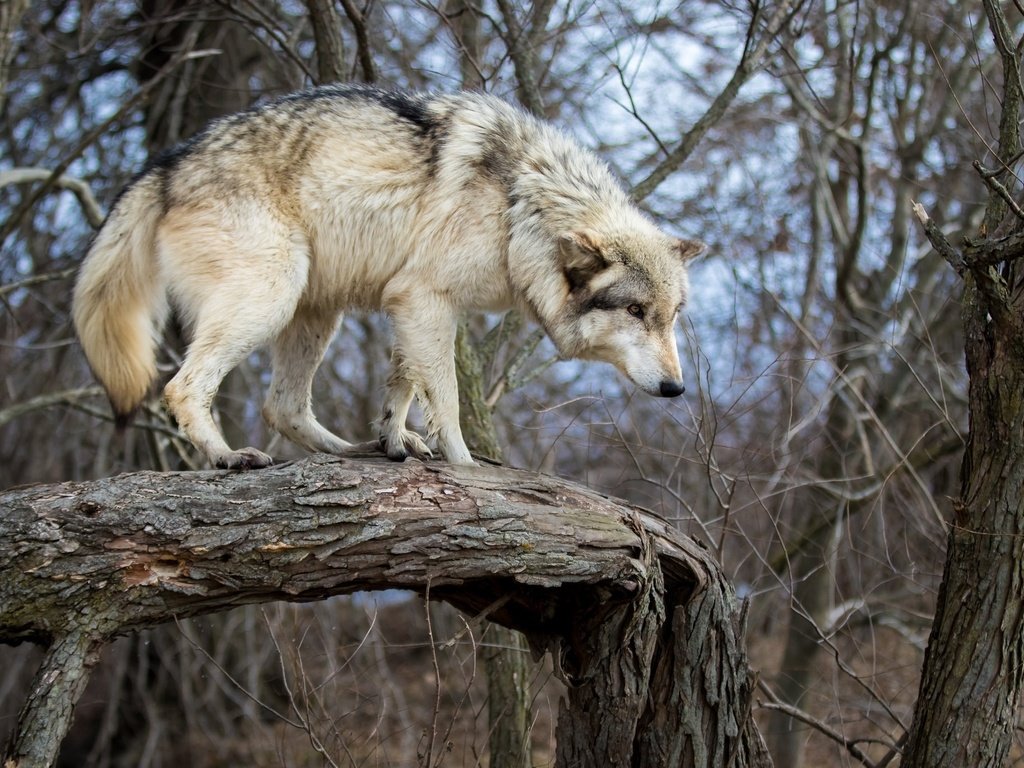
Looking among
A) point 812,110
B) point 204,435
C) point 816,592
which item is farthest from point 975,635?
point 812,110

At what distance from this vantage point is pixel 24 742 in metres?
3.06

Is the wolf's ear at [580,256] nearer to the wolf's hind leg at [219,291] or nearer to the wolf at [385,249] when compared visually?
the wolf at [385,249]

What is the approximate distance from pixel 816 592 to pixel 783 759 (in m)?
1.45

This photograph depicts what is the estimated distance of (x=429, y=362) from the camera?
16.3ft

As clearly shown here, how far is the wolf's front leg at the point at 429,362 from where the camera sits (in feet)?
16.2

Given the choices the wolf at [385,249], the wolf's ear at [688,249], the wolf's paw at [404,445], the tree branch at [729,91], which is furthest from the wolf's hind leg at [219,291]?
the tree branch at [729,91]

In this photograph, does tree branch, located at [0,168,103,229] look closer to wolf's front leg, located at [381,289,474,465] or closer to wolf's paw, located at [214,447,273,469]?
wolf's front leg, located at [381,289,474,465]

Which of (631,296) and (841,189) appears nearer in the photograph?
(631,296)

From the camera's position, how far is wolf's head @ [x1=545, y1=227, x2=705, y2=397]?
16.4ft

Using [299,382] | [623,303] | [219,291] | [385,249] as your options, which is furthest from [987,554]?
[219,291]

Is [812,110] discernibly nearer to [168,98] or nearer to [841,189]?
[841,189]

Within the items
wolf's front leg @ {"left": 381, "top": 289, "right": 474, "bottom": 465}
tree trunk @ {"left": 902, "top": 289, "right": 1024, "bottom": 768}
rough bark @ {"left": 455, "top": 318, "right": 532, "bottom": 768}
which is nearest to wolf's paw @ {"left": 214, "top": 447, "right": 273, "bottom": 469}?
wolf's front leg @ {"left": 381, "top": 289, "right": 474, "bottom": 465}

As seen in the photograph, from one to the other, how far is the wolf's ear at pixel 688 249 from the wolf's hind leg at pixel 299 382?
1883 mm

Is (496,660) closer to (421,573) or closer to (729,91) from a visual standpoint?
(421,573)
